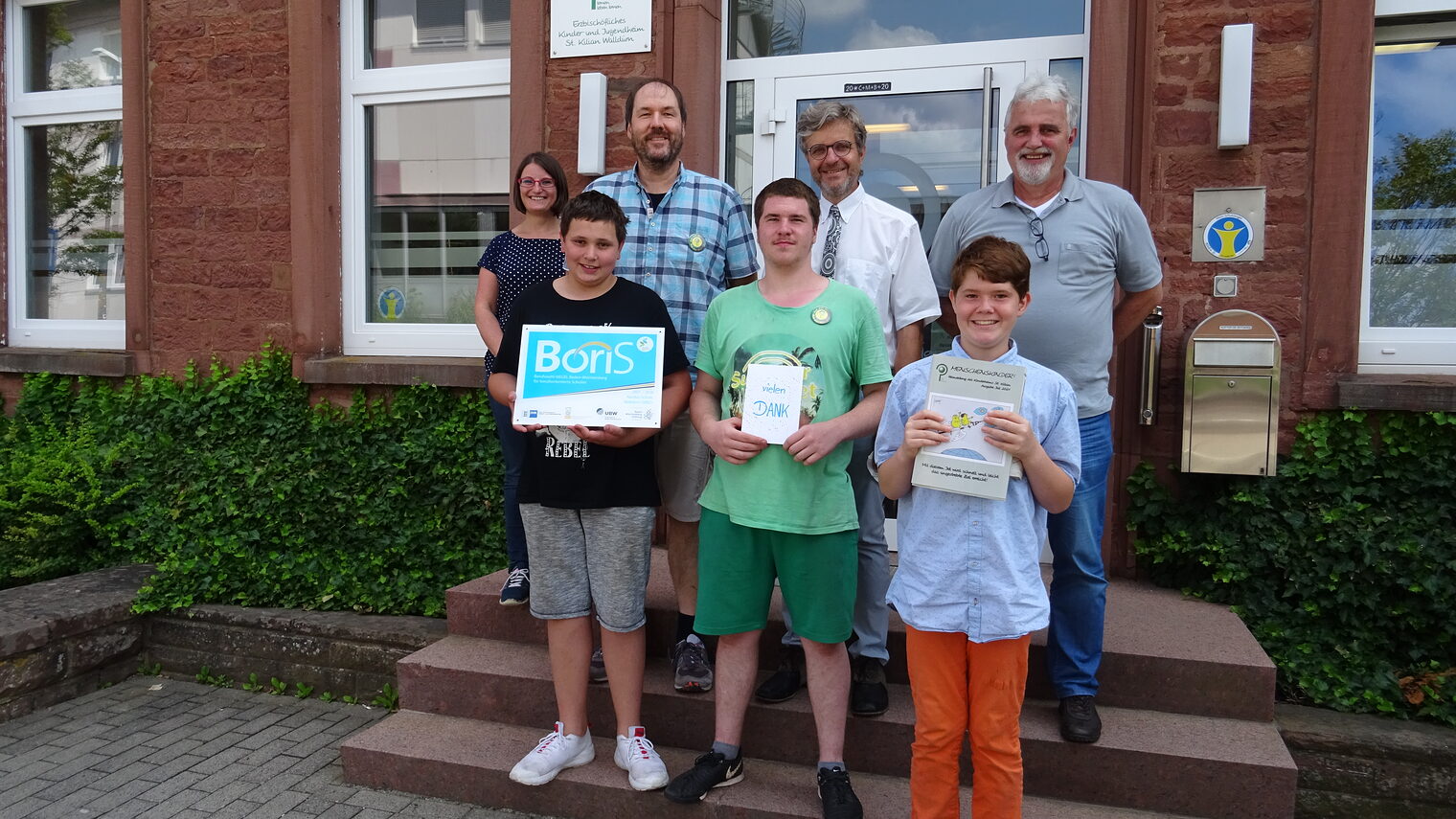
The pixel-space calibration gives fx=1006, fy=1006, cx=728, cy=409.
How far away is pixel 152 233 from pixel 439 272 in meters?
1.76

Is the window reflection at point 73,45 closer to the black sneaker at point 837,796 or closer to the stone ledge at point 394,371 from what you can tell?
the stone ledge at point 394,371

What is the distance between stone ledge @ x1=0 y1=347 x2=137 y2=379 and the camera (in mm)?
5895

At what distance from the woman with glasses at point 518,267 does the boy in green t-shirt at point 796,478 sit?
1.14 metres

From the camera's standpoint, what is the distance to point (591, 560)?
3064mm

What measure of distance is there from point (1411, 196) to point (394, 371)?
15.7ft

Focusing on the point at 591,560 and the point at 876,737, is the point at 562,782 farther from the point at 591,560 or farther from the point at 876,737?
the point at 876,737

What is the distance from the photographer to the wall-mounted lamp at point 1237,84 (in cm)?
398

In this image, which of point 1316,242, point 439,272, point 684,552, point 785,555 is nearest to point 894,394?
point 785,555

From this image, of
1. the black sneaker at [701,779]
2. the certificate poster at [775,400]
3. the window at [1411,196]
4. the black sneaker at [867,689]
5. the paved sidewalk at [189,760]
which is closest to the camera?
the certificate poster at [775,400]

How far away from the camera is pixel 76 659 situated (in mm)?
4523

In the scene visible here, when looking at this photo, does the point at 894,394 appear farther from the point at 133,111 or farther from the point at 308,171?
the point at 133,111

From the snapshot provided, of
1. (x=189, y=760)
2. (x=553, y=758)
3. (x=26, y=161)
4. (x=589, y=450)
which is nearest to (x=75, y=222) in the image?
(x=26, y=161)

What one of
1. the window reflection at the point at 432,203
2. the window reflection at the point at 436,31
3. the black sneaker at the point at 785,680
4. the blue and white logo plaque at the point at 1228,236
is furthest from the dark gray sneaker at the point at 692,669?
the window reflection at the point at 436,31

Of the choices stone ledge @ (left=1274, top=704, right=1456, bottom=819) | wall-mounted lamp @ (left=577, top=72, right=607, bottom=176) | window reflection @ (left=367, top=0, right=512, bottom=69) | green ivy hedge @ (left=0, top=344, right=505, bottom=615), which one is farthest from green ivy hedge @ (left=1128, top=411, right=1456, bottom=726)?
window reflection @ (left=367, top=0, right=512, bottom=69)
